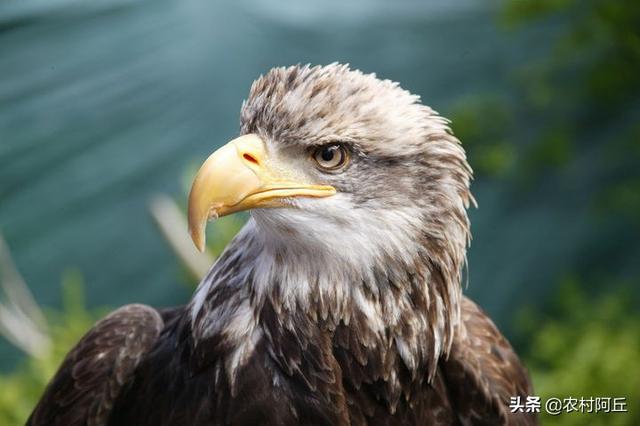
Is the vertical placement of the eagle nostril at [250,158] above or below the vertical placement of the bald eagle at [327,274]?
above

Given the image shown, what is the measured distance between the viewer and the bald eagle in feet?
7.86

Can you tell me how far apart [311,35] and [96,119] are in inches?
60.6

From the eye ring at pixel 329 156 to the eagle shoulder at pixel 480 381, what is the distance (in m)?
0.84

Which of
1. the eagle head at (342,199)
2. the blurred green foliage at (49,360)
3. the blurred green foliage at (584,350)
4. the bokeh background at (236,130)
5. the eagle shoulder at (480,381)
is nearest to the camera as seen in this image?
the eagle head at (342,199)

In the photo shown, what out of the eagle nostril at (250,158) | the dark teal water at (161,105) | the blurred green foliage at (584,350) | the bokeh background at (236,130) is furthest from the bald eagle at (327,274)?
the dark teal water at (161,105)

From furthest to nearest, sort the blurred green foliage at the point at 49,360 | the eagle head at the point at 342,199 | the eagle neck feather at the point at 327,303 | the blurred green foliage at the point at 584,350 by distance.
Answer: the blurred green foliage at the point at 49,360
the blurred green foliage at the point at 584,350
the eagle neck feather at the point at 327,303
the eagle head at the point at 342,199

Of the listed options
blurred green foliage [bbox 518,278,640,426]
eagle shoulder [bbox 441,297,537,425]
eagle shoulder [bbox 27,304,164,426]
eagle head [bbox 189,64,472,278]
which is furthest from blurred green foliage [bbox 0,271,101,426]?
eagle head [bbox 189,64,472,278]

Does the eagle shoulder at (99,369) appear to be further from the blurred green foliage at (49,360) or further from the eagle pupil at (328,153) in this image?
the blurred green foliage at (49,360)

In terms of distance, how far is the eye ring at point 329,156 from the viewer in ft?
7.94

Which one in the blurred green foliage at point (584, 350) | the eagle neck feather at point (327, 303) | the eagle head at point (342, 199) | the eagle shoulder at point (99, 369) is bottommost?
the blurred green foliage at point (584, 350)

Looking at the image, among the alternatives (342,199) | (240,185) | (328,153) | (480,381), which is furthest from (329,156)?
Answer: (480,381)

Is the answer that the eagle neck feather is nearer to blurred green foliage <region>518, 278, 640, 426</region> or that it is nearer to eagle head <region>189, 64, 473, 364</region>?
eagle head <region>189, 64, 473, 364</region>

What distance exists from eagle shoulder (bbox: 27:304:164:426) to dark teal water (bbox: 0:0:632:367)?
288cm

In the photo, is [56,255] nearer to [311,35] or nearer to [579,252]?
[311,35]
